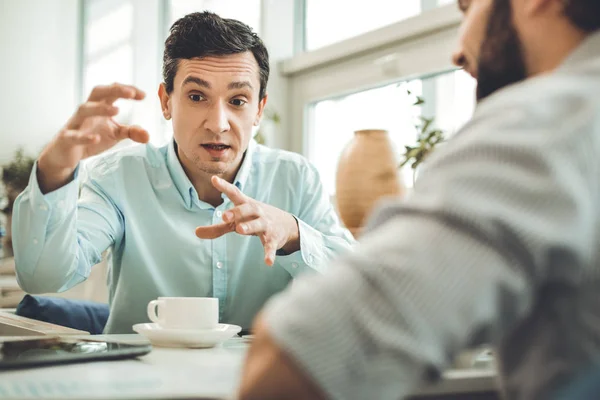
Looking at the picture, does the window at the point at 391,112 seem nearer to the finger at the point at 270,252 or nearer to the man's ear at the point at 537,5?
the finger at the point at 270,252

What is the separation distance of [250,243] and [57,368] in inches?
39.4

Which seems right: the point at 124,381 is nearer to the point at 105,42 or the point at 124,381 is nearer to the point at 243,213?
the point at 243,213

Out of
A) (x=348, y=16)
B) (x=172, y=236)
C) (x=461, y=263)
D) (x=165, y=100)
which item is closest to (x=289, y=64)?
(x=348, y=16)

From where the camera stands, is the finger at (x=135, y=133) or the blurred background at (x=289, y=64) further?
the blurred background at (x=289, y=64)

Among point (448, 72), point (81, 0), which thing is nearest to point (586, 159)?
point (448, 72)

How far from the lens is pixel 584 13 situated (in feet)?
2.05

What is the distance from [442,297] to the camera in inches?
18.2

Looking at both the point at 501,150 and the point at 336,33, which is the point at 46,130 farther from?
the point at 501,150

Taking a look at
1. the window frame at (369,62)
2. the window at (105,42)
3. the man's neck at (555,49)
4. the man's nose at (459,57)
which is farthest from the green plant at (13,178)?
the man's neck at (555,49)

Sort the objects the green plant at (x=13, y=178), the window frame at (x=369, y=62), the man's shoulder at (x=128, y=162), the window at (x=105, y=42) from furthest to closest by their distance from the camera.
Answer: the window at (x=105, y=42) < the green plant at (x=13, y=178) < the window frame at (x=369, y=62) < the man's shoulder at (x=128, y=162)

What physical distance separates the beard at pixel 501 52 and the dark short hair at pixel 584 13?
0.06m

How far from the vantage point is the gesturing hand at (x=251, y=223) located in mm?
1333

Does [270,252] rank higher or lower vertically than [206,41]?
lower

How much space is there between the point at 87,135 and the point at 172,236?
2.18 ft
